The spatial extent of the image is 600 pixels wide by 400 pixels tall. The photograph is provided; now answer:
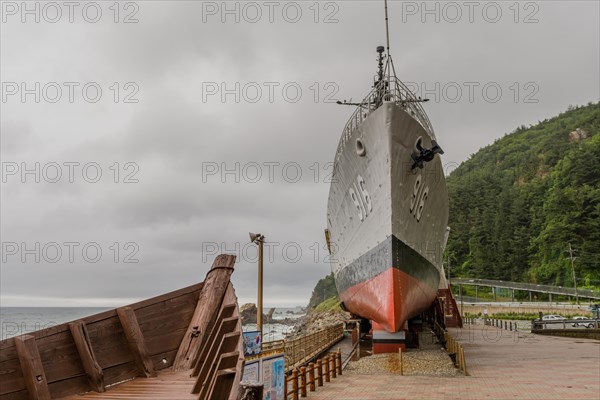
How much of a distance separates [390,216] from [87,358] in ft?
38.0

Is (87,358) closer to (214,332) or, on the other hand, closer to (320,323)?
(214,332)

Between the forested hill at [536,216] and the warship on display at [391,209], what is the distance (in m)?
53.2

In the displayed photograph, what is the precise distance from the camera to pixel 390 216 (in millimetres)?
15086

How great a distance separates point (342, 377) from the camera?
1420 centimetres

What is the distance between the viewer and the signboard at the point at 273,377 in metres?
8.16

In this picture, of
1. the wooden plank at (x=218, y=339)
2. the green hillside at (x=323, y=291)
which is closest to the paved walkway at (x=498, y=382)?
the wooden plank at (x=218, y=339)

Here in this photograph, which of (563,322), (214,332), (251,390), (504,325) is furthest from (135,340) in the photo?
(504,325)

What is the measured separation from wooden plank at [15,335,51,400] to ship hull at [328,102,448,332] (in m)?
12.1

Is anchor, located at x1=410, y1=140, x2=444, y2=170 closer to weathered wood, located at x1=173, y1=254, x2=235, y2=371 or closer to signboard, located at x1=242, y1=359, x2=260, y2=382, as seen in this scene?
signboard, located at x1=242, y1=359, x2=260, y2=382

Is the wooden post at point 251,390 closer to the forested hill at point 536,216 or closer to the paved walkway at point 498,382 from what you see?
the paved walkway at point 498,382

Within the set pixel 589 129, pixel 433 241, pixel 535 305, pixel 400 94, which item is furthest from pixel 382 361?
pixel 589 129

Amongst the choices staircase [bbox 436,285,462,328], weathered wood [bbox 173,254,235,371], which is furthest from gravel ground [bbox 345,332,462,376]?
staircase [bbox 436,285,462,328]

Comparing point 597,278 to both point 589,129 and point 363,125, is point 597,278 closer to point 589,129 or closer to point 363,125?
point 363,125

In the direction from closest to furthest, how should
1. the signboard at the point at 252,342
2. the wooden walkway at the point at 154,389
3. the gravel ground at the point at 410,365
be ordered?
the wooden walkway at the point at 154,389
the signboard at the point at 252,342
the gravel ground at the point at 410,365
